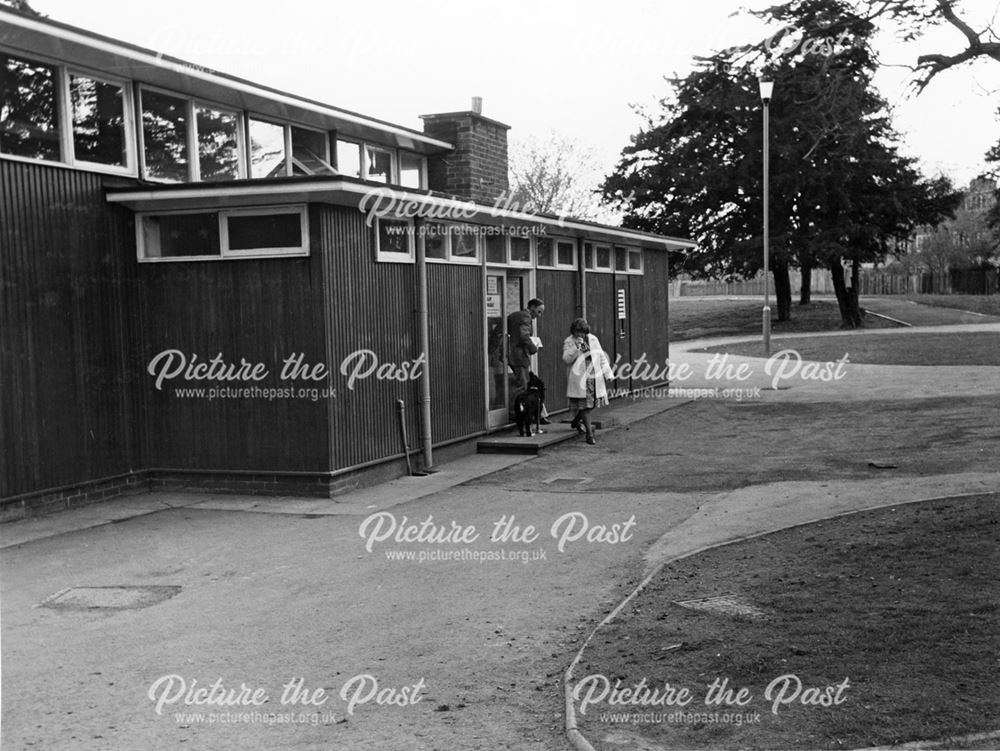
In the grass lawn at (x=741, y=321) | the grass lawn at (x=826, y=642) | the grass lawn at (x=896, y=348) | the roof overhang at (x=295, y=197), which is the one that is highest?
the roof overhang at (x=295, y=197)

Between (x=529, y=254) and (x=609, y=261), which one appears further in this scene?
(x=609, y=261)

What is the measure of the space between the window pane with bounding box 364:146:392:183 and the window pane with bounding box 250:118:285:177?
2772mm

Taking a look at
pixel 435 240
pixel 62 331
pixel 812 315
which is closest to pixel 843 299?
pixel 812 315

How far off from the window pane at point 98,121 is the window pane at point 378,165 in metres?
6.20

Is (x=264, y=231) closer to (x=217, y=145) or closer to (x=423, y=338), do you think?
(x=217, y=145)

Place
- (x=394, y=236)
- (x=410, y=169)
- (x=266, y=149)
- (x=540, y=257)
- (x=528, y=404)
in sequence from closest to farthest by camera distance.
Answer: (x=394, y=236)
(x=266, y=149)
(x=528, y=404)
(x=540, y=257)
(x=410, y=169)

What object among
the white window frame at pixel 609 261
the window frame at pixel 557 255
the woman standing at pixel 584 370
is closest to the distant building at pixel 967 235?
the white window frame at pixel 609 261

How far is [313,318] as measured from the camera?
42.6 ft

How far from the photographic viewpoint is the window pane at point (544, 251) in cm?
1941

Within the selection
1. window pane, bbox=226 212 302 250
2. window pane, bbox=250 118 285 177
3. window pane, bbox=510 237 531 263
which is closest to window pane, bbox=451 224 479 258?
window pane, bbox=510 237 531 263

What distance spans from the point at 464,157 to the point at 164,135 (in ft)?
23.8

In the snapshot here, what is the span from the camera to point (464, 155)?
66.9 ft

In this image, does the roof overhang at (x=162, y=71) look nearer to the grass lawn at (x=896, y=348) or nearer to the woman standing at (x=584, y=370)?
the woman standing at (x=584, y=370)

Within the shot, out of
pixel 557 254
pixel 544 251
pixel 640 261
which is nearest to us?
pixel 544 251
